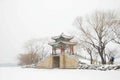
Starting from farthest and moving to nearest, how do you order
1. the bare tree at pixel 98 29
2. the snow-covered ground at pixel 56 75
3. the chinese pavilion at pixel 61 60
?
the chinese pavilion at pixel 61 60 → the bare tree at pixel 98 29 → the snow-covered ground at pixel 56 75

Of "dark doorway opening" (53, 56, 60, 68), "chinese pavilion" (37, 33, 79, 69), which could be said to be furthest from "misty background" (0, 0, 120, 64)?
"dark doorway opening" (53, 56, 60, 68)

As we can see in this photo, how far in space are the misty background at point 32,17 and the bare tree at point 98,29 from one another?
29cm

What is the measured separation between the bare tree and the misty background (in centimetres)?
29

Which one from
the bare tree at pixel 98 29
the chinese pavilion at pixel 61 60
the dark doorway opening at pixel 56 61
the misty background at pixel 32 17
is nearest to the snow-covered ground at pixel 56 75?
the misty background at pixel 32 17

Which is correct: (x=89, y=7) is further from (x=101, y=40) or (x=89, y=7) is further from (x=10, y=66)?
(x=10, y=66)

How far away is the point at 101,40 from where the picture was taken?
3.83 metres

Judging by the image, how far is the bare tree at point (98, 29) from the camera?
3.54m

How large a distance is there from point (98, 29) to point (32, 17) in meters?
1.34

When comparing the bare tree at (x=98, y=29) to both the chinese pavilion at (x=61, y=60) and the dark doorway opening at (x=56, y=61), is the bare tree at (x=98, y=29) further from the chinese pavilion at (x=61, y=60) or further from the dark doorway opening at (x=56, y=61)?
the dark doorway opening at (x=56, y=61)

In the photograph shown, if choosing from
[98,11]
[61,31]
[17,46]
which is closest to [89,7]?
[98,11]

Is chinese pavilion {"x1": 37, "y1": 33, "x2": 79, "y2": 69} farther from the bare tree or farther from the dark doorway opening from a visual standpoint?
the bare tree

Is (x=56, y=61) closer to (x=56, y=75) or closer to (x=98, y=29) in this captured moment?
(x=98, y=29)

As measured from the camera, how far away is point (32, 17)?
3.48 meters

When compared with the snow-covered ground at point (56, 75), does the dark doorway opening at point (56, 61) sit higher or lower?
higher
